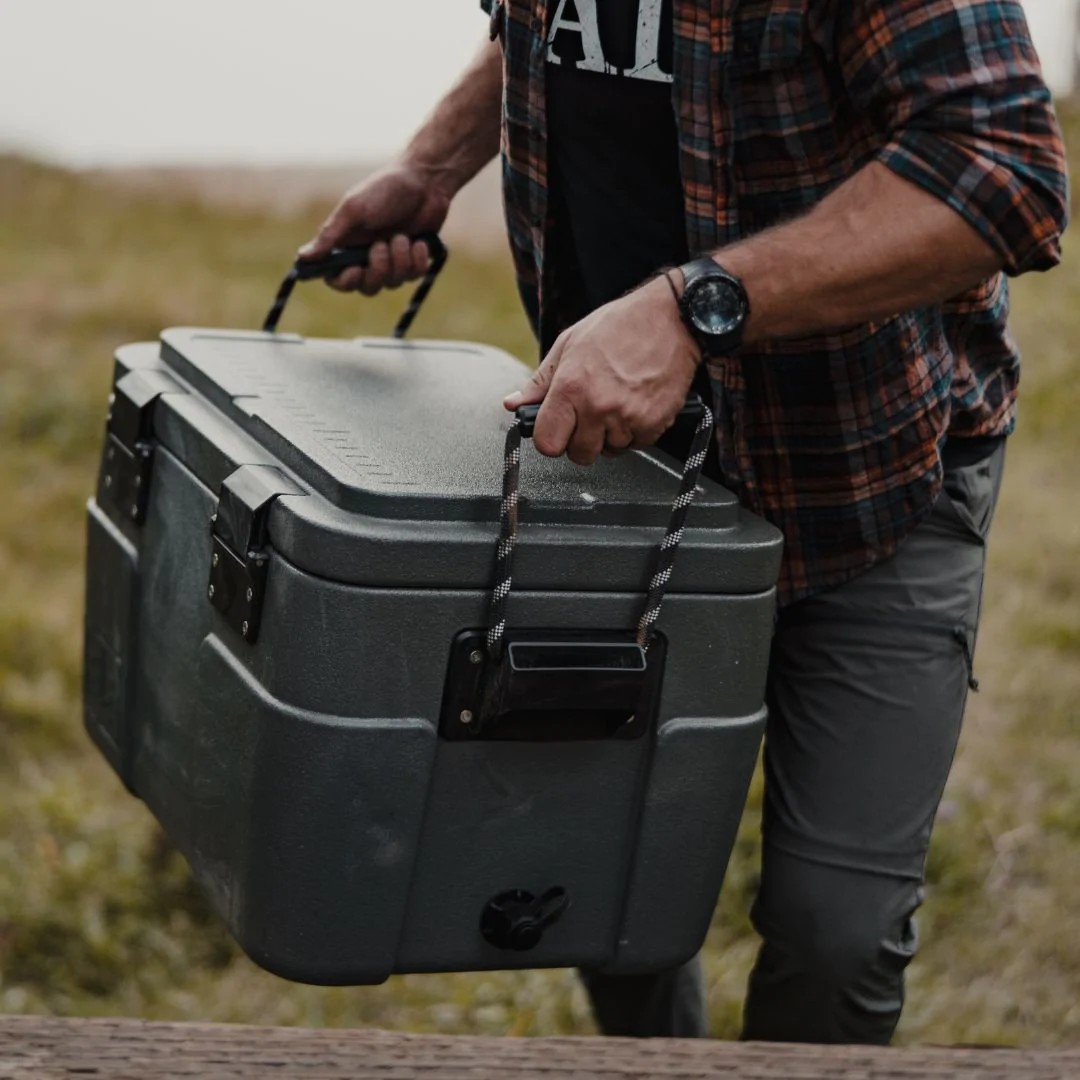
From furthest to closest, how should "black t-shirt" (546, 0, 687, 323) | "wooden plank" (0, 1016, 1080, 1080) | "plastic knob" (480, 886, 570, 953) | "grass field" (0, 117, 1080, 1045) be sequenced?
"grass field" (0, 117, 1080, 1045) < "black t-shirt" (546, 0, 687, 323) < "plastic knob" (480, 886, 570, 953) < "wooden plank" (0, 1016, 1080, 1080)

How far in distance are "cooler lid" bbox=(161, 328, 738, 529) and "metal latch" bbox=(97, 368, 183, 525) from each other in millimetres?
52

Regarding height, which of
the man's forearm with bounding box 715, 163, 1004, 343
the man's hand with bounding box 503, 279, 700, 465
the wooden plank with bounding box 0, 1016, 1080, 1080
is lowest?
the wooden plank with bounding box 0, 1016, 1080, 1080

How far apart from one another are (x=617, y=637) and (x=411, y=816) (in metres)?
0.27

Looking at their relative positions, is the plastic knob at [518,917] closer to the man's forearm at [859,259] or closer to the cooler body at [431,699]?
the cooler body at [431,699]

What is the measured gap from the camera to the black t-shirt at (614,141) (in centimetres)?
203

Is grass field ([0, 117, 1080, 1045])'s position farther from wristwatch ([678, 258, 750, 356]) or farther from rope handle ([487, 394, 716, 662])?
wristwatch ([678, 258, 750, 356])

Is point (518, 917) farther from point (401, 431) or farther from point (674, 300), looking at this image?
point (674, 300)

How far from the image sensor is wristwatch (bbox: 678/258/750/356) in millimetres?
1795

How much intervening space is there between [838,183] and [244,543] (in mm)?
733

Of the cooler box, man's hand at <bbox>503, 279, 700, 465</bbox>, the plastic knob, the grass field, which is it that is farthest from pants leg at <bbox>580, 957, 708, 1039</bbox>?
man's hand at <bbox>503, 279, 700, 465</bbox>

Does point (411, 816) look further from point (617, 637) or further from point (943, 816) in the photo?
point (943, 816)

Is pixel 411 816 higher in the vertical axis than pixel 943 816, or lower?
higher

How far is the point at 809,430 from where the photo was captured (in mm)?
2145

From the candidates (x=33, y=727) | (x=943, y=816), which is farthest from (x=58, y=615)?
(x=943, y=816)
